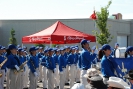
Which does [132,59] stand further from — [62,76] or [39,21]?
[39,21]

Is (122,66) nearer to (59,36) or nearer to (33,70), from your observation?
(33,70)

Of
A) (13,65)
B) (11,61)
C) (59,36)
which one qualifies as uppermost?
(59,36)

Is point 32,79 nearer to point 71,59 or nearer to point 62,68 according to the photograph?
point 62,68

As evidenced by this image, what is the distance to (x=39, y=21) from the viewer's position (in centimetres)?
3878

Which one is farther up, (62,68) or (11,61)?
(11,61)

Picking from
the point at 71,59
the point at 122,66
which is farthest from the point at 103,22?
the point at 122,66

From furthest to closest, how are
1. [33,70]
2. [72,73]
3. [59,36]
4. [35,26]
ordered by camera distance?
[35,26] → [72,73] → [59,36] → [33,70]

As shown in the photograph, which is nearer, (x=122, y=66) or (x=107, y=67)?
(x=107, y=67)

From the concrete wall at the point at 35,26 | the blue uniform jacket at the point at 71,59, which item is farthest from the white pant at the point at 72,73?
the concrete wall at the point at 35,26

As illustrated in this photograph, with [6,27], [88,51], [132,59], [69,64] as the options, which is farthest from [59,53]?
[6,27]

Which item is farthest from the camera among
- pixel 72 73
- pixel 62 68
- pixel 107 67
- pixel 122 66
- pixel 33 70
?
pixel 72 73

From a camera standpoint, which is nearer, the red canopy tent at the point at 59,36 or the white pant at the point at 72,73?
the red canopy tent at the point at 59,36

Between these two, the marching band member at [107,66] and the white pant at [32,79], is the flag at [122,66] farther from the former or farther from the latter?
the white pant at [32,79]

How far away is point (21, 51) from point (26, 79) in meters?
1.41
